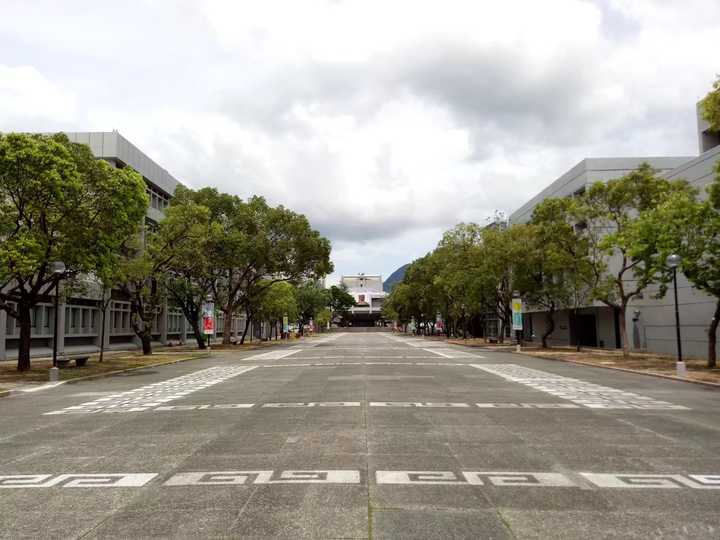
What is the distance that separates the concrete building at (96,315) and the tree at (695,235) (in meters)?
25.9

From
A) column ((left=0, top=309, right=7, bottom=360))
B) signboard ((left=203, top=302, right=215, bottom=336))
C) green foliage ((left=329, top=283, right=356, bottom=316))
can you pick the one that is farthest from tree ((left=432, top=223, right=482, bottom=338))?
green foliage ((left=329, top=283, right=356, bottom=316))

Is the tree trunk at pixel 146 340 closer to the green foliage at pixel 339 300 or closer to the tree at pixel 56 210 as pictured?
the tree at pixel 56 210

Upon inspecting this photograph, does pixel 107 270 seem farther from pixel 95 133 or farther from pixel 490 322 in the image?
pixel 490 322

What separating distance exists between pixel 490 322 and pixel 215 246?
159 ft

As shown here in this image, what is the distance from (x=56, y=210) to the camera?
23766 millimetres

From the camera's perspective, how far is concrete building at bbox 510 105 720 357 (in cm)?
3206

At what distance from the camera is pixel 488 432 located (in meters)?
10.2

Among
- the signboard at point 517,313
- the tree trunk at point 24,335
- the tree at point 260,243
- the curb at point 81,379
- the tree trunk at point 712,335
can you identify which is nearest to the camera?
the curb at point 81,379

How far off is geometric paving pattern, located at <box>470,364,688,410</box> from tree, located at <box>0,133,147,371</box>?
16399 mm

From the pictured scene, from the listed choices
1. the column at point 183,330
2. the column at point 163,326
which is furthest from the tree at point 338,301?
the column at point 163,326

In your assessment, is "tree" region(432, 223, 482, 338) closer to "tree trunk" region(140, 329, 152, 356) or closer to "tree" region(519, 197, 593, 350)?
"tree" region(519, 197, 593, 350)

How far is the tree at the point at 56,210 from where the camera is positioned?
71.7 feet

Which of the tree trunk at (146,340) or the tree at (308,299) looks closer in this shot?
the tree trunk at (146,340)

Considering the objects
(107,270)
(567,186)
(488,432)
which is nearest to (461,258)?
(567,186)
